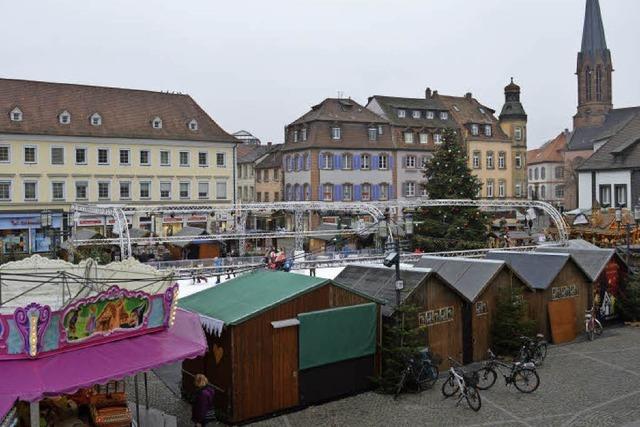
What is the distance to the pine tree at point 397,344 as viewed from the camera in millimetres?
15555

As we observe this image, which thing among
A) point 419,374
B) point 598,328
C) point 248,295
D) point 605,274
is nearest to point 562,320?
point 598,328

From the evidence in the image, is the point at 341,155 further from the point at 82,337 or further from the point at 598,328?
the point at 82,337

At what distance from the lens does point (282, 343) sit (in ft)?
46.7

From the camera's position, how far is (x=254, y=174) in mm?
73312

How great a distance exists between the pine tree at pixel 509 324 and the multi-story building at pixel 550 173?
90.1 meters

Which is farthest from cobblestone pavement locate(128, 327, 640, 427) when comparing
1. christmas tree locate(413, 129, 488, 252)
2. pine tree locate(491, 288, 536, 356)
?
christmas tree locate(413, 129, 488, 252)

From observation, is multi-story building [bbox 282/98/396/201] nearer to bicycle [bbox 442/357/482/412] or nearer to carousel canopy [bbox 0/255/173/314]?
bicycle [bbox 442/357/482/412]

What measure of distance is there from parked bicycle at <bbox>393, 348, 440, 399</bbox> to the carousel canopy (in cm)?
605

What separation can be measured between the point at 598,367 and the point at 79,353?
43.6 ft

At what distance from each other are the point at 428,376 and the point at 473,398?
1764 millimetres

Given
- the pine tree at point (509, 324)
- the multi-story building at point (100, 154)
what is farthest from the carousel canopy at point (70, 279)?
the multi-story building at point (100, 154)

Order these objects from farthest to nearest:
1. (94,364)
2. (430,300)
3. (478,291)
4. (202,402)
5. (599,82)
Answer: (599,82)
(478,291)
(430,300)
(202,402)
(94,364)

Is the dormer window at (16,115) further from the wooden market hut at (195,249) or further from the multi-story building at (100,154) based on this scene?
the wooden market hut at (195,249)

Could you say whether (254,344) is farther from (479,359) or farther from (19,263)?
(479,359)
